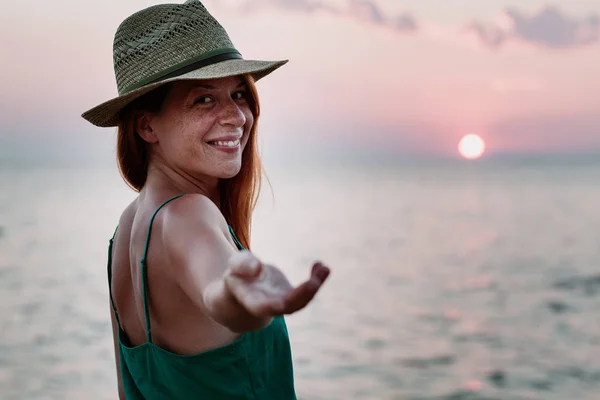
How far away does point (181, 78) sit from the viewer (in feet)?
5.35

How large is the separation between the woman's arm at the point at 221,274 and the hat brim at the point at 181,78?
0.91 ft

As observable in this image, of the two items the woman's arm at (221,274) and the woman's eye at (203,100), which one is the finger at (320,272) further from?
the woman's eye at (203,100)

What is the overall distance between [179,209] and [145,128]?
0.36 metres

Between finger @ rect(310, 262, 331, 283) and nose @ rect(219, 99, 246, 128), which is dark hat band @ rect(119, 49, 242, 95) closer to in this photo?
nose @ rect(219, 99, 246, 128)

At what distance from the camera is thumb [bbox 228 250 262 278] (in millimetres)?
1083

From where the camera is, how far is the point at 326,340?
8031 mm

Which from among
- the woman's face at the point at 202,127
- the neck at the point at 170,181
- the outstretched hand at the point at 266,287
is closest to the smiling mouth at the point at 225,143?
the woman's face at the point at 202,127

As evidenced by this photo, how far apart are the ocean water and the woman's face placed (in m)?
0.48

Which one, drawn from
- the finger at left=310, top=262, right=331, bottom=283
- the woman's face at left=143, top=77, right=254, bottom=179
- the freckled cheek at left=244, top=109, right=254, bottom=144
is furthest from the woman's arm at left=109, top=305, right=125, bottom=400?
the finger at left=310, top=262, right=331, bottom=283

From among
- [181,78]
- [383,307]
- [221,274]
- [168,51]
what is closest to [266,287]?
[221,274]

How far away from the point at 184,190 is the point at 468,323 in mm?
8168

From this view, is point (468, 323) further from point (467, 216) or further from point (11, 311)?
point (467, 216)

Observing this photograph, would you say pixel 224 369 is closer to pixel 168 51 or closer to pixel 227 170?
pixel 227 170

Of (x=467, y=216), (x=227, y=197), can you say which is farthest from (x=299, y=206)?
(x=227, y=197)
